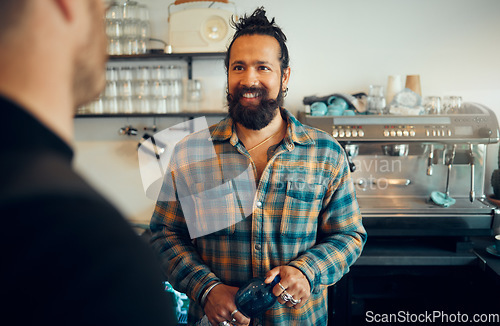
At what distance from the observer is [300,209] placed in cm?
138

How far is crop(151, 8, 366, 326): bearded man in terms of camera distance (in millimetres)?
1346

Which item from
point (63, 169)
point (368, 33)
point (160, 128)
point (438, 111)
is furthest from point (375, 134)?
point (63, 169)

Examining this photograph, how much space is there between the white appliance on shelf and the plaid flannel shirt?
143 cm

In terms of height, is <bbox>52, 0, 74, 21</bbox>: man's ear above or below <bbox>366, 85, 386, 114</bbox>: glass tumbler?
above

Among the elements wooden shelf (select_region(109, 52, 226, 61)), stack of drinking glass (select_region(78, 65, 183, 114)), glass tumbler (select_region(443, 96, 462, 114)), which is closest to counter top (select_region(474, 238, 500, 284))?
glass tumbler (select_region(443, 96, 462, 114))

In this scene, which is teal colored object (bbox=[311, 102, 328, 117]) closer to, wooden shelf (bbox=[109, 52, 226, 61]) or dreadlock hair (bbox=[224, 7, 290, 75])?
wooden shelf (bbox=[109, 52, 226, 61])

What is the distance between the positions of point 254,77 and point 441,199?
1.53 metres

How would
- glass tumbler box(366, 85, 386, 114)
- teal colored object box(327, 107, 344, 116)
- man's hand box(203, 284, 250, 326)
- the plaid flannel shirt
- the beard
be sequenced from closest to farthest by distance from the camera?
man's hand box(203, 284, 250, 326) < the plaid flannel shirt < the beard < teal colored object box(327, 107, 344, 116) < glass tumbler box(366, 85, 386, 114)

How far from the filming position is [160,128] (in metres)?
3.04

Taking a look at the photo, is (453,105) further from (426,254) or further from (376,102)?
(426,254)

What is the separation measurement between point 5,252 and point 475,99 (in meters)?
3.15

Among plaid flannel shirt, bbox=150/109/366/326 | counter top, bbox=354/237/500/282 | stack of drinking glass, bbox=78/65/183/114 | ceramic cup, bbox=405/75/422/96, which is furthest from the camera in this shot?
stack of drinking glass, bbox=78/65/183/114

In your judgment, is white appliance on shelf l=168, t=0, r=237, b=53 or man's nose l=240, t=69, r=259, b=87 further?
white appliance on shelf l=168, t=0, r=237, b=53

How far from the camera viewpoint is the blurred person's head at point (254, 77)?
1.44 metres
